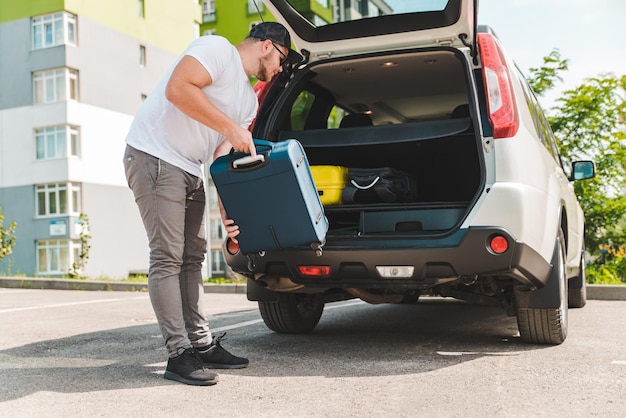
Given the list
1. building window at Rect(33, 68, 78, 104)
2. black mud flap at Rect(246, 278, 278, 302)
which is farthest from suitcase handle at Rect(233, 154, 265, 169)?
building window at Rect(33, 68, 78, 104)

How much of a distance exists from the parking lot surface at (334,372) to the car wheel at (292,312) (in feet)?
0.26

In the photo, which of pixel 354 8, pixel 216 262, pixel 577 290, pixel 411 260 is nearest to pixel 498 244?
pixel 411 260

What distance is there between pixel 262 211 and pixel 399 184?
1270 millimetres

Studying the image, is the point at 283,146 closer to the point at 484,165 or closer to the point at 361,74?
the point at 484,165

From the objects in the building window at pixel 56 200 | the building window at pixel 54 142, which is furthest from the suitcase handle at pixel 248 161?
the building window at pixel 54 142

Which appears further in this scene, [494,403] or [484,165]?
[484,165]

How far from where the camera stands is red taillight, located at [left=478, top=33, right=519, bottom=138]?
4043 millimetres

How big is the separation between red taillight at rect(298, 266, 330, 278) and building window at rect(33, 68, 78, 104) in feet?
101

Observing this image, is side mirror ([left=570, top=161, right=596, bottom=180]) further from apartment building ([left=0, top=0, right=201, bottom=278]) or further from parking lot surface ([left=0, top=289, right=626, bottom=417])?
apartment building ([left=0, top=0, right=201, bottom=278])

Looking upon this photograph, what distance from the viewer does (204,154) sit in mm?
4008

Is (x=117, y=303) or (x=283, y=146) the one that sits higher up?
(x=283, y=146)

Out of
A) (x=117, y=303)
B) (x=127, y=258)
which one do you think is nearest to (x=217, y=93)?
(x=117, y=303)

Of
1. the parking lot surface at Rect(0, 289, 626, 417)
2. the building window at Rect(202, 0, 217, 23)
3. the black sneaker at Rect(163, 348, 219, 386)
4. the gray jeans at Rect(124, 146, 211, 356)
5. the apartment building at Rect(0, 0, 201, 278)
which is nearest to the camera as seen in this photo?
the parking lot surface at Rect(0, 289, 626, 417)

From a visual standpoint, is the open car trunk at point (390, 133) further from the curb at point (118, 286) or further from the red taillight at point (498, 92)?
the curb at point (118, 286)
